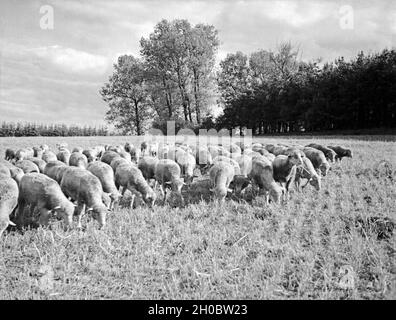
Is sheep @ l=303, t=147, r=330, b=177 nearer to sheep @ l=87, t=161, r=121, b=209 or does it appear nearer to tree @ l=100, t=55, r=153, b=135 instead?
sheep @ l=87, t=161, r=121, b=209

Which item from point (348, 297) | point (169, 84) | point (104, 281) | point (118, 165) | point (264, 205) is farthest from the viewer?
point (169, 84)

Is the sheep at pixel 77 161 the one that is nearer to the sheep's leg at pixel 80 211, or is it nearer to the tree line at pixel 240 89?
the sheep's leg at pixel 80 211

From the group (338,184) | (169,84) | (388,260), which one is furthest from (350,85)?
(388,260)

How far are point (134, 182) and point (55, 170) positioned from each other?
2171 mm

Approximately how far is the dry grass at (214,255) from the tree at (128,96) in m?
54.0

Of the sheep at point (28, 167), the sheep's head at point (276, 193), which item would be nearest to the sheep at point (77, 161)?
the sheep at point (28, 167)

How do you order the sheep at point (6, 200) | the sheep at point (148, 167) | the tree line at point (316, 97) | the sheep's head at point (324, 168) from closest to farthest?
the sheep at point (6, 200)
the sheep at point (148, 167)
the sheep's head at point (324, 168)
the tree line at point (316, 97)

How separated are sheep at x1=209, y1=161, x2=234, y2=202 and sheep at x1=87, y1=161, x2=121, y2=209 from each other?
2516 mm

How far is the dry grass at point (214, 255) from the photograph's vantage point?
17.2 ft

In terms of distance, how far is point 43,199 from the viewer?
26.1ft

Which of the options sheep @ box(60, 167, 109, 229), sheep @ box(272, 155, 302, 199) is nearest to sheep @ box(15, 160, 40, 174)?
sheep @ box(60, 167, 109, 229)

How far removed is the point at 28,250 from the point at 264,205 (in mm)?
5243

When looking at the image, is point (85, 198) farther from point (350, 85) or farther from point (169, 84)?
point (169, 84)

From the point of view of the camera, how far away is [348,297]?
492cm
